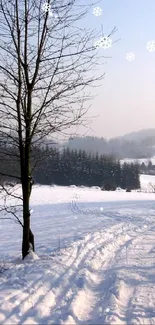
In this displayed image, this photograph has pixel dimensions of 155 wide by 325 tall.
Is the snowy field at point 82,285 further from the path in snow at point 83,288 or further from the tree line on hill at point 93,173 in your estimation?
the tree line on hill at point 93,173

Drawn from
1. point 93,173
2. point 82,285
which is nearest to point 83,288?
point 82,285

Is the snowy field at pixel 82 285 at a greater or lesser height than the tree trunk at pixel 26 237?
lesser

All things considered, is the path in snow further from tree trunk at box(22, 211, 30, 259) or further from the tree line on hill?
the tree line on hill

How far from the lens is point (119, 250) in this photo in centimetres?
861

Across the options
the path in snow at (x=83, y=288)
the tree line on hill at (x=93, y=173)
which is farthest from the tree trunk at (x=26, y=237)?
the tree line on hill at (x=93, y=173)

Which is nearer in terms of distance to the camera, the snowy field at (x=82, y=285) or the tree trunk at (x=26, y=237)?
the snowy field at (x=82, y=285)

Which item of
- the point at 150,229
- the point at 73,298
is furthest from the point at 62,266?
the point at 150,229

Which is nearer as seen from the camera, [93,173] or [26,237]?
[26,237]

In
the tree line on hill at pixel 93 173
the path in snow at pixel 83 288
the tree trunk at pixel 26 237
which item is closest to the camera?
the path in snow at pixel 83 288

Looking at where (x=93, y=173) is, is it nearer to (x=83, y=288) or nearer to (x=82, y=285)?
(x=82, y=285)

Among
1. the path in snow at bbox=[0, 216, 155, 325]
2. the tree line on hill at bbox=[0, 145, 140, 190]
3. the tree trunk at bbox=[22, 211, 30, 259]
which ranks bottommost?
the path in snow at bbox=[0, 216, 155, 325]

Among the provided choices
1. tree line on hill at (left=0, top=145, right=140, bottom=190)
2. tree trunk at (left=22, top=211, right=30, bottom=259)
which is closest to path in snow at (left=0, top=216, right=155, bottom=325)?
tree trunk at (left=22, top=211, right=30, bottom=259)

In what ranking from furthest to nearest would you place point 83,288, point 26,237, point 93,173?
point 93,173
point 26,237
point 83,288

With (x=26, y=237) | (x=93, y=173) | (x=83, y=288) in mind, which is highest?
(x=93, y=173)
